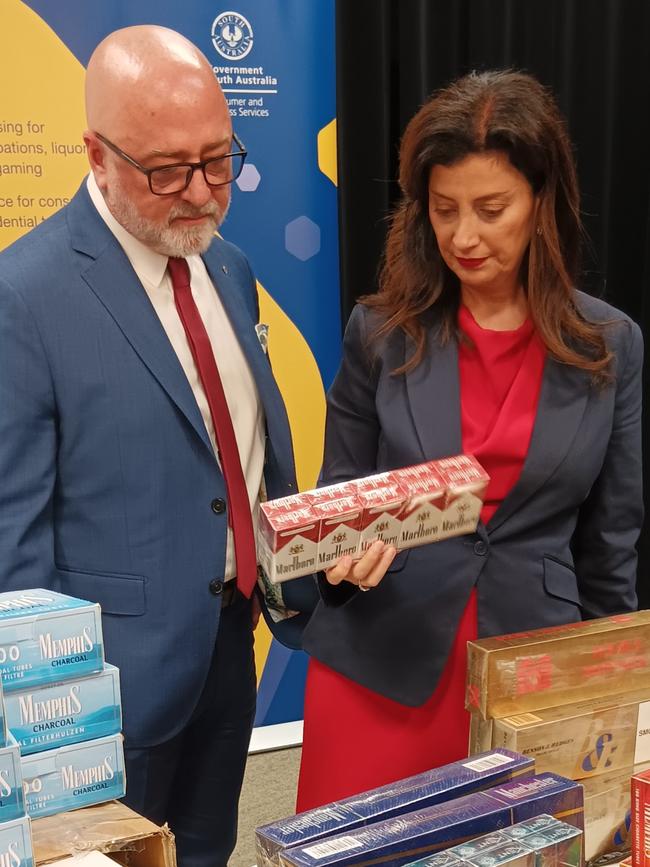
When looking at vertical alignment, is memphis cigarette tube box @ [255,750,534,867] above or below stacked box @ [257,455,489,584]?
below

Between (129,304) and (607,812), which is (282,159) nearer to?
(129,304)

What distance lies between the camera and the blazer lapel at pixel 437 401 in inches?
67.3

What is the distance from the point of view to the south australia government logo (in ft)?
10.4

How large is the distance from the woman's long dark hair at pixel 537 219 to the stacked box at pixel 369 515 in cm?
25

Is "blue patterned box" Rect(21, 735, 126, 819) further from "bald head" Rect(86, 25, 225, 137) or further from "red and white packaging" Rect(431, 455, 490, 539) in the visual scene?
"bald head" Rect(86, 25, 225, 137)

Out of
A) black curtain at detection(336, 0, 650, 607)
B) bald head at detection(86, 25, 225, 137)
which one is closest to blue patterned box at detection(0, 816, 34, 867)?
bald head at detection(86, 25, 225, 137)

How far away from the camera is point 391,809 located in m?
1.17

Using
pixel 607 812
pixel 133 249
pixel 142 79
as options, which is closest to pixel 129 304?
pixel 133 249

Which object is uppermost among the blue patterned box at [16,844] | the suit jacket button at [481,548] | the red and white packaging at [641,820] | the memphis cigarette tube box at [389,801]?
the suit jacket button at [481,548]

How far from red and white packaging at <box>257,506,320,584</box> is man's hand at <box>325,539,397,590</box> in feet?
0.13

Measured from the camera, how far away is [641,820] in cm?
124

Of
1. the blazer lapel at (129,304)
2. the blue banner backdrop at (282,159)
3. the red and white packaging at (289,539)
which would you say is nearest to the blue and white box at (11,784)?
the red and white packaging at (289,539)

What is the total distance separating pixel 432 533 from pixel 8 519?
657mm

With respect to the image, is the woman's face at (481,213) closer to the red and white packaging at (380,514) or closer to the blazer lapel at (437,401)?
the blazer lapel at (437,401)
